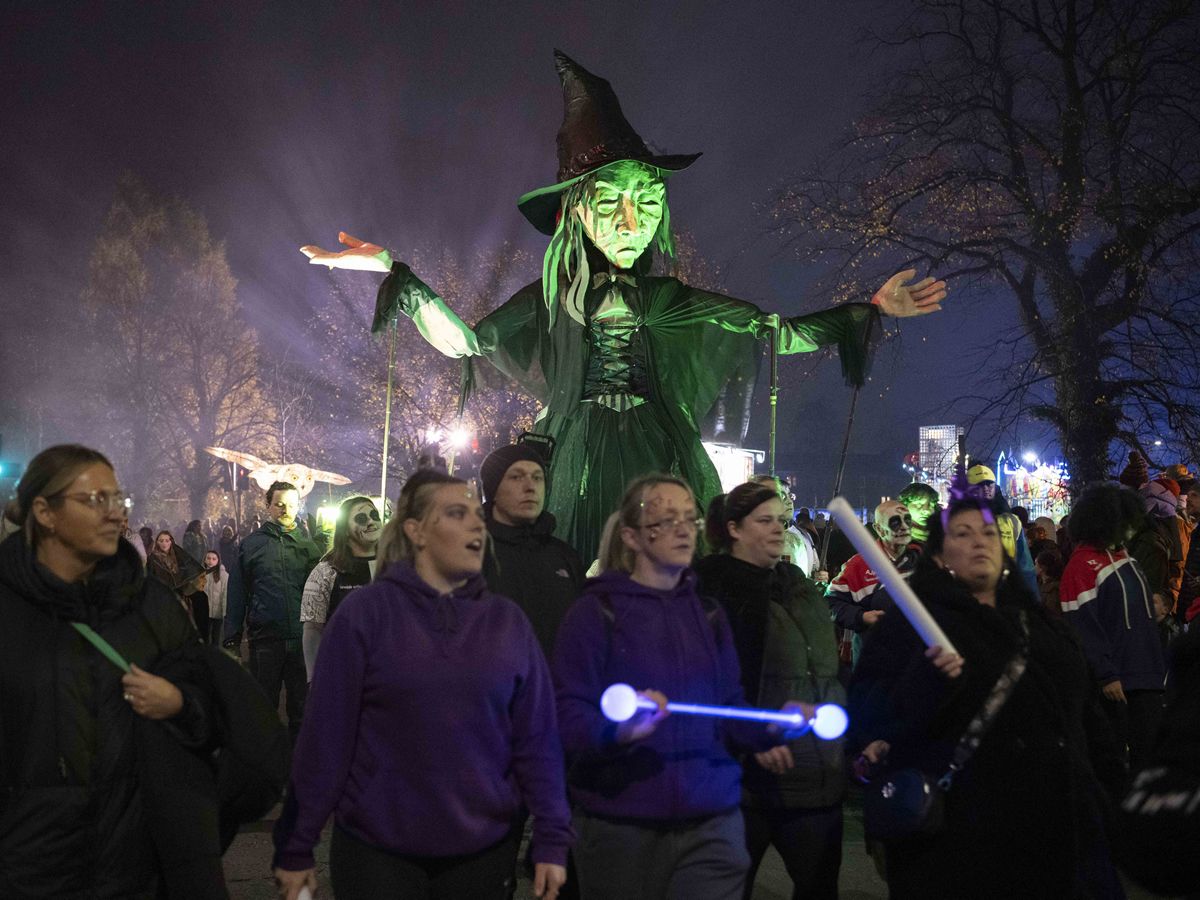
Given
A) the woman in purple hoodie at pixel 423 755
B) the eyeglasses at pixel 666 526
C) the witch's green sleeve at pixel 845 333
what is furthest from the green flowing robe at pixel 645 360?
the woman in purple hoodie at pixel 423 755

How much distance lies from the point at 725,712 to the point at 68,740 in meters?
1.77

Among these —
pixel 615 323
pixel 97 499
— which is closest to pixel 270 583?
pixel 615 323

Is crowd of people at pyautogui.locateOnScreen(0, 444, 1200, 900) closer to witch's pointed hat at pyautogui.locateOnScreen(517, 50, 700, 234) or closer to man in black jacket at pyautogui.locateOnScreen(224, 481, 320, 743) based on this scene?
witch's pointed hat at pyautogui.locateOnScreen(517, 50, 700, 234)

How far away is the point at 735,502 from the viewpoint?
439cm

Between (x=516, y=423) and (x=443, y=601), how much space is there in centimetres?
3476

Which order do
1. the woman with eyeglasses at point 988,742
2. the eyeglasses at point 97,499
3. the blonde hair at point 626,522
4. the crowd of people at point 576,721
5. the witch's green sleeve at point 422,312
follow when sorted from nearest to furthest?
the crowd of people at point 576,721, the eyeglasses at point 97,499, the woman with eyeglasses at point 988,742, the blonde hair at point 626,522, the witch's green sleeve at point 422,312

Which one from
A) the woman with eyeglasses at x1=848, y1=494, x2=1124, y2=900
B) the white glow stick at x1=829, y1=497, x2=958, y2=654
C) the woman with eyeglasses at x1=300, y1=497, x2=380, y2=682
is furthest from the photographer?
the woman with eyeglasses at x1=300, y1=497, x2=380, y2=682

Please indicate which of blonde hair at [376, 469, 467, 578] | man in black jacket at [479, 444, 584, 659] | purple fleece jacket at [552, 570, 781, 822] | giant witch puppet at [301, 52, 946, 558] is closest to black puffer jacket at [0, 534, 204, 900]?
blonde hair at [376, 469, 467, 578]

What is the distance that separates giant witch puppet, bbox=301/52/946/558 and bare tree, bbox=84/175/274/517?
3818 cm

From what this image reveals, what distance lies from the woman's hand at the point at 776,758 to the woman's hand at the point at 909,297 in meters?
4.10

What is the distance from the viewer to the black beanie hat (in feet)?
16.8

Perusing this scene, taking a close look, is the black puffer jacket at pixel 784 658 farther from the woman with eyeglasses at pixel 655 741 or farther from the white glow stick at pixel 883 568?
the white glow stick at pixel 883 568

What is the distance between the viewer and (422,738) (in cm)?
320

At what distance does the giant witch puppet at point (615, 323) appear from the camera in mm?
6863
